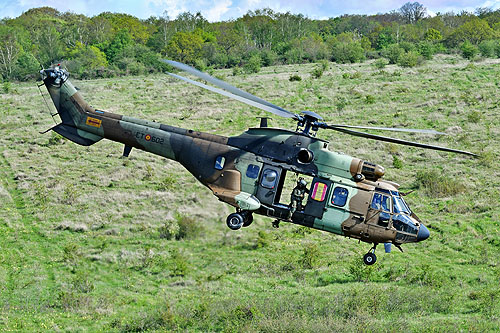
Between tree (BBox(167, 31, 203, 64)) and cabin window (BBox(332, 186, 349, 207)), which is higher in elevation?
tree (BBox(167, 31, 203, 64))

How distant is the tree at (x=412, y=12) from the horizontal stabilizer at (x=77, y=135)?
155966 mm

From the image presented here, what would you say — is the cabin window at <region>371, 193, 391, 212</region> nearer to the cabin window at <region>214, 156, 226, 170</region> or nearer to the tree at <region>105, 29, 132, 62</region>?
the cabin window at <region>214, 156, 226, 170</region>

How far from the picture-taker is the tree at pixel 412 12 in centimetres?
15975

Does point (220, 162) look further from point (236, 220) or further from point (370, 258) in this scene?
point (370, 258)

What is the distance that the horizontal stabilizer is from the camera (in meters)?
18.9

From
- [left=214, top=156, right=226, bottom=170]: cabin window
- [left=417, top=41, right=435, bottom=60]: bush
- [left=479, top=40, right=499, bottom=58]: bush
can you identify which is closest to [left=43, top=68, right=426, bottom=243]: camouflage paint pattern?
[left=214, top=156, right=226, bottom=170]: cabin window

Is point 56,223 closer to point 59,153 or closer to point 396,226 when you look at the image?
point 59,153

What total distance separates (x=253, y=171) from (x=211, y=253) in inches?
396

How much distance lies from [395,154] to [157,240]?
765 inches

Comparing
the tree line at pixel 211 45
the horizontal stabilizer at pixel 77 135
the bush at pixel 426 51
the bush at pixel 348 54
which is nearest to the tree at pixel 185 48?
the tree line at pixel 211 45

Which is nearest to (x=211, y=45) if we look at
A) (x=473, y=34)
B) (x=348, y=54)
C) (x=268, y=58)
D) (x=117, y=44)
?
(x=268, y=58)

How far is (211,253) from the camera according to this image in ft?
81.6

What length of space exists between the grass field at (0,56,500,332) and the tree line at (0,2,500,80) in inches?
1206

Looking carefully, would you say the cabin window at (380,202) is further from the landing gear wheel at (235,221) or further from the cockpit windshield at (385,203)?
the landing gear wheel at (235,221)
